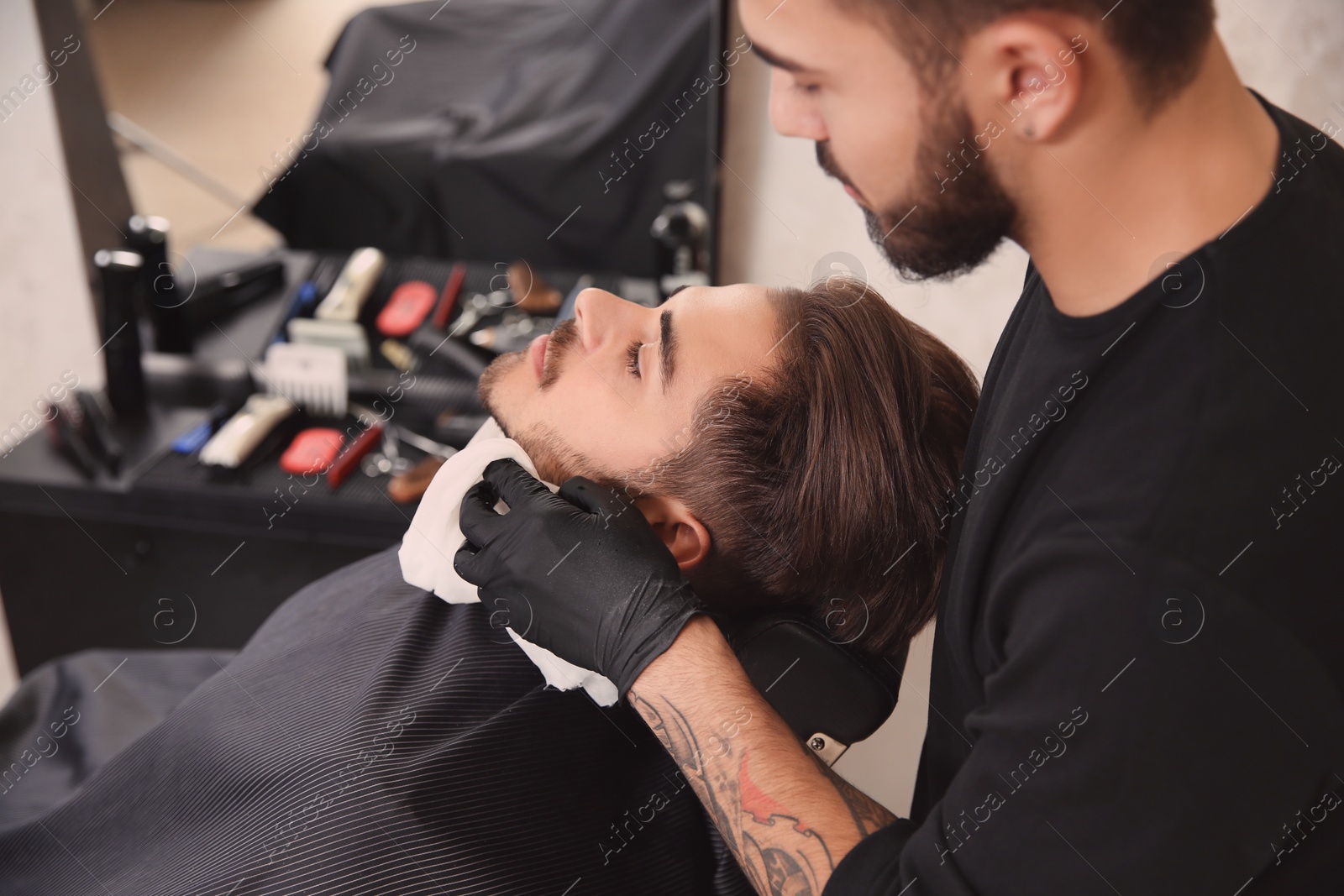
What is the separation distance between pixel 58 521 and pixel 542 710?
157 cm

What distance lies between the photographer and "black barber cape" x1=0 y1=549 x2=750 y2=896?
126cm

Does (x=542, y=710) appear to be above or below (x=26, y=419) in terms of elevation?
above

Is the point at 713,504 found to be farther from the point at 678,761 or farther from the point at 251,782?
the point at 251,782

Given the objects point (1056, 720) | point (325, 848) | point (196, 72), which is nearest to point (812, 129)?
point (1056, 720)

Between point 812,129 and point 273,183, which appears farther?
point 273,183

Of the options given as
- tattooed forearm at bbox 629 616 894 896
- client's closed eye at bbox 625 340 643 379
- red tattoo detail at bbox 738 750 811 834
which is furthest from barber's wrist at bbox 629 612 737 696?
client's closed eye at bbox 625 340 643 379

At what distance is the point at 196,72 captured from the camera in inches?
92.7

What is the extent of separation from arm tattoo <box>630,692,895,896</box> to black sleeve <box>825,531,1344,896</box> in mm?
160

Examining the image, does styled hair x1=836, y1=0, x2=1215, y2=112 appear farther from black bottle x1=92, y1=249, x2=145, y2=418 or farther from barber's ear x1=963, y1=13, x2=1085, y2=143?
black bottle x1=92, y1=249, x2=145, y2=418

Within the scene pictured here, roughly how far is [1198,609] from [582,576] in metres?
0.64

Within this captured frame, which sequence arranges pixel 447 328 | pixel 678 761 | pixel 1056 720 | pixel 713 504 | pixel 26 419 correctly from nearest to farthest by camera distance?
pixel 1056 720 → pixel 678 761 → pixel 713 504 → pixel 447 328 → pixel 26 419

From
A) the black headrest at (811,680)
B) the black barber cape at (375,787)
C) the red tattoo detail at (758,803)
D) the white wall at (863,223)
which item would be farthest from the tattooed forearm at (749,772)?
the white wall at (863,223)

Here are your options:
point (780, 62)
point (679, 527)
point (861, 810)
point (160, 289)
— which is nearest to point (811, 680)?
point (861, 810)

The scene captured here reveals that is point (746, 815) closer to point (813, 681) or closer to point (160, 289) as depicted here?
point (813, 681)
